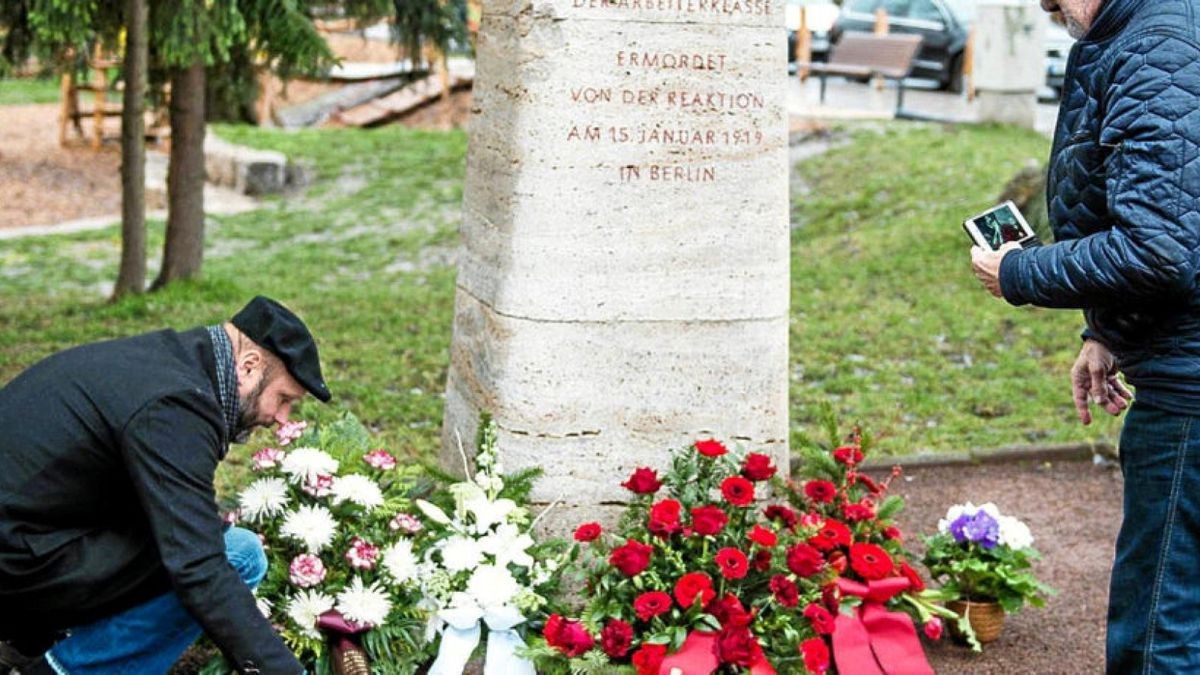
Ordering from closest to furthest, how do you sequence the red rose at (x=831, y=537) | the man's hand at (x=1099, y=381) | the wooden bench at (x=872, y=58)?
the man's hand at (x=1099, y=381), the red rose at (x=831, y=537), the wooden bench at (x=872, y=58)

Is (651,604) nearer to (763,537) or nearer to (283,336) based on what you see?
(763,537)

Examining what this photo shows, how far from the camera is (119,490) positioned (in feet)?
12.2

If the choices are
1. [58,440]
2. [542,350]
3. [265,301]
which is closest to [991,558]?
[542,350]

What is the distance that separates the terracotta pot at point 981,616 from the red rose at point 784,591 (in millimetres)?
934

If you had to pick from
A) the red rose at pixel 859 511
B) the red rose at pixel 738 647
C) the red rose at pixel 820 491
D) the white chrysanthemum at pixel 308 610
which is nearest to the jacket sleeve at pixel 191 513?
the white chrysanthemum at pixel 308 610

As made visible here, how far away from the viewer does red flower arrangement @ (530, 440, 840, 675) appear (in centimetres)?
428

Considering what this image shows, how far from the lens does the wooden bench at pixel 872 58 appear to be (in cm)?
1938

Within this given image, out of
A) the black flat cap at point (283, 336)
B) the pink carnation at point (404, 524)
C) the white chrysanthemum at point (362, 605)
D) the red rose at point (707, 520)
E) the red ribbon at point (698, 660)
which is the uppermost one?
the black flat cap at point (283, 336)

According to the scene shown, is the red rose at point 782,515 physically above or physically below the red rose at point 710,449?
below

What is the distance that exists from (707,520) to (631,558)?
24 centimetres

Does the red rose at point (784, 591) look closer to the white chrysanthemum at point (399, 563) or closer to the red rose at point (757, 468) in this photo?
the red rose at point (757, 468)

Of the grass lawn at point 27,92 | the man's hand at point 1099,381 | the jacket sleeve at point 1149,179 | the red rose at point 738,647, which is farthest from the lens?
the grass lawn at point 27,92

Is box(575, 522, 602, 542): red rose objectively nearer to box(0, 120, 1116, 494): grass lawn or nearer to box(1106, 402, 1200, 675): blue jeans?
box(0, 120, 1116, 494): grass lawn

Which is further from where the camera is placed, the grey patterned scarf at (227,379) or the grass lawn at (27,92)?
the grass lawn at (27,92)
